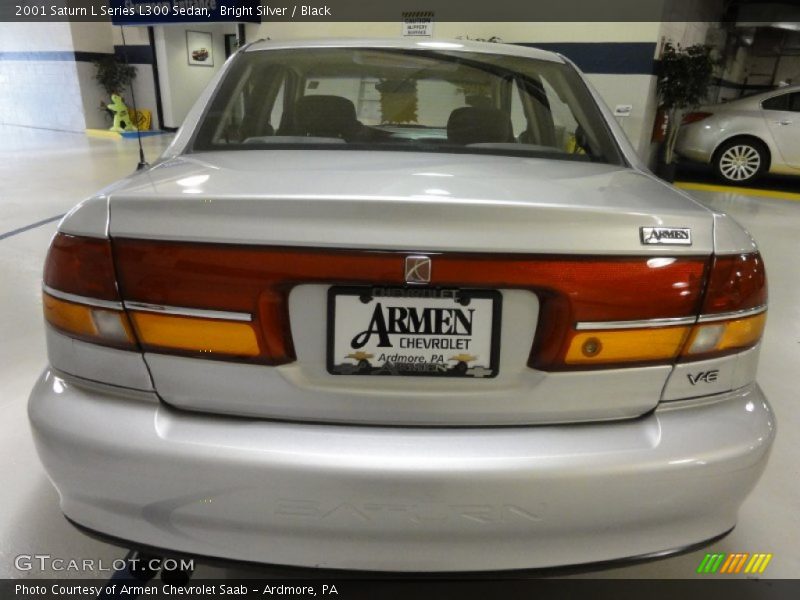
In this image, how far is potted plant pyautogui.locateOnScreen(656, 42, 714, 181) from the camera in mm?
7938

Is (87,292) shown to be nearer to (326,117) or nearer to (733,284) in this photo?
(326,117)

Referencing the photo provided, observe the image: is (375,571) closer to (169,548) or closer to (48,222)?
(169,548)

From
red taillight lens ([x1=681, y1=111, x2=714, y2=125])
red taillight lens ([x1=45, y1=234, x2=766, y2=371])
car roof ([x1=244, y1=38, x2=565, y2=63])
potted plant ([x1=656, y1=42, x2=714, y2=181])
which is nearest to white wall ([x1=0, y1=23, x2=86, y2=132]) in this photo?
potted plant ([x1=656, y1=42, x2=714, y2=181])

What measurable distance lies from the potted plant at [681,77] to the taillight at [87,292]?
824cm

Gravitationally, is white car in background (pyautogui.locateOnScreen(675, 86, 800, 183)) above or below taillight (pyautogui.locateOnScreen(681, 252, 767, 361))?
below

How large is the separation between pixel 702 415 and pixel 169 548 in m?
0.99

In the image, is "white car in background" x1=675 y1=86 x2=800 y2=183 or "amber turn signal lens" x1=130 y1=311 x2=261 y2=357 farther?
"white car in background" x1=675 y1=86 x2=800 y2=183

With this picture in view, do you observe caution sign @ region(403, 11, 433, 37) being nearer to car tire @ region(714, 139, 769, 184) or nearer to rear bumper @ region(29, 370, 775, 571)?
car tire @ region(714, 139, 769, 184)

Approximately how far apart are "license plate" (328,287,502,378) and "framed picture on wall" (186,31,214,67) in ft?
46.1

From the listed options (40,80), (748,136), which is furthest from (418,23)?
(40,80)

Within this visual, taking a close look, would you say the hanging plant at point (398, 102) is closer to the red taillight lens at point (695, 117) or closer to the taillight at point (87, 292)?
the taillight at point (87, 292)

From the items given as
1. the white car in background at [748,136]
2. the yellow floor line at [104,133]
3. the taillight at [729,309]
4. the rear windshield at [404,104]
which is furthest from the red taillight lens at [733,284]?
the yellow floor line at [104,133]

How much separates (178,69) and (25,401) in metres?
12.6

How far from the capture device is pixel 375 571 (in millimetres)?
1005
